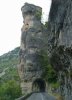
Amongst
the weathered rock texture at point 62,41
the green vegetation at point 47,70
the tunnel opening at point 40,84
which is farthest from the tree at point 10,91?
the tunnel opening at point 40,84

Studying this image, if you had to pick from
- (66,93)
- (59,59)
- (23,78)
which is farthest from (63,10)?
(23,78)

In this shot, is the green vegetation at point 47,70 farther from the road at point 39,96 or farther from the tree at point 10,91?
the road at point 39,96

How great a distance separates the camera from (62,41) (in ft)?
37.1

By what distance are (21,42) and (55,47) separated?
101 ft

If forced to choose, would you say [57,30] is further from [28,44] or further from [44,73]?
[28,44]

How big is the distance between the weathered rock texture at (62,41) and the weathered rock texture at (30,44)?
27.2 m

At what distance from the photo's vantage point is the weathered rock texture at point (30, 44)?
41344mm

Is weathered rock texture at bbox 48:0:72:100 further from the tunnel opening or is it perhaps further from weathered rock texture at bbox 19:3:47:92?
weathered rock texture at bbox 19:3:47:92

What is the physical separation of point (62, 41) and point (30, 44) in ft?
102

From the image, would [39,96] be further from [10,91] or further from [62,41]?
[10,91]

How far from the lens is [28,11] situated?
43469 millimetres

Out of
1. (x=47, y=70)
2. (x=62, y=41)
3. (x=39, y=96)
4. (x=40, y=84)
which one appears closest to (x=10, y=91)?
(x=47, y=70)

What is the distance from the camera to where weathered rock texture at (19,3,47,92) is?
4134cm

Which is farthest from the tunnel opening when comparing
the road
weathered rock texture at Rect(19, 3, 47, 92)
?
weathered rock texture at Rect(19, 3, 47, 92)
